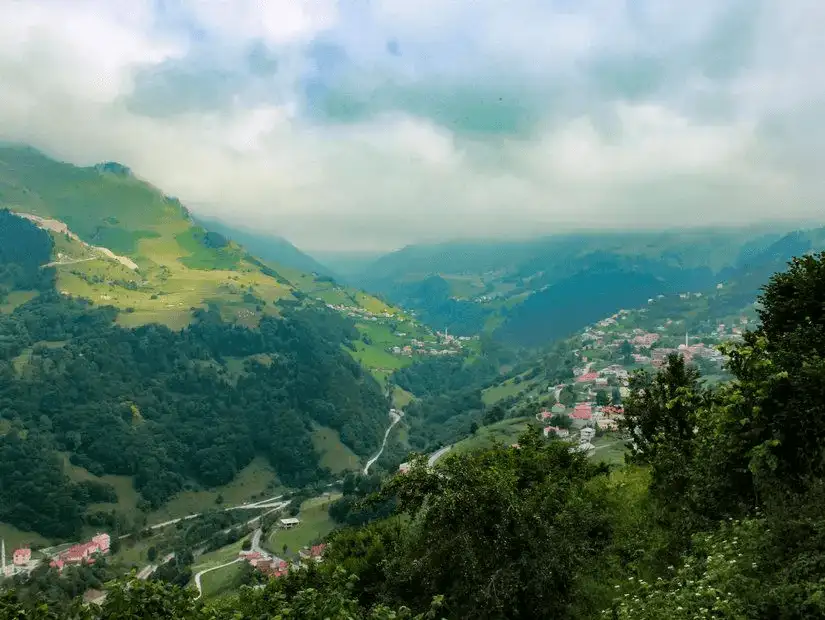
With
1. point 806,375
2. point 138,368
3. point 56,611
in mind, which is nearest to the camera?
point 56,611

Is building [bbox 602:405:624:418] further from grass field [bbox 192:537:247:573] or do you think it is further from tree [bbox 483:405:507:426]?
tree [bbox 483:405:507:426]

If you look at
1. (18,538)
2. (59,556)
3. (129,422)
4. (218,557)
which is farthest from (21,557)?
(129,422)

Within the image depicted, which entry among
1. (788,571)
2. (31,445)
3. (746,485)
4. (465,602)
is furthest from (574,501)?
(31,445)

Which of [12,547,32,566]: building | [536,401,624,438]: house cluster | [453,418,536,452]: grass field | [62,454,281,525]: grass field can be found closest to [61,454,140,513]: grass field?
[62,454,281,525]: grass field

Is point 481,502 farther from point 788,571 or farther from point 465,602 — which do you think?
point 788,571

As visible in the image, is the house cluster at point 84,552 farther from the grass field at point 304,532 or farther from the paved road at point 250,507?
the grass field at point 304,532
